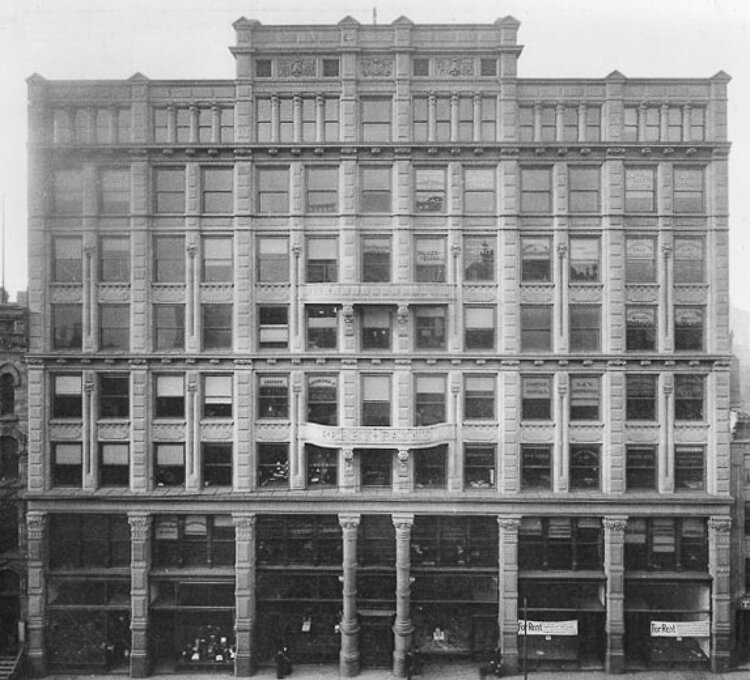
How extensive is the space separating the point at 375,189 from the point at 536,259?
7.27 meters

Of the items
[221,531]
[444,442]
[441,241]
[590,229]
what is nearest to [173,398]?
[221,531]

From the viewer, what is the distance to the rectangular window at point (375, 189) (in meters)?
24.7

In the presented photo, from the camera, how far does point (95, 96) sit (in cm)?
2473

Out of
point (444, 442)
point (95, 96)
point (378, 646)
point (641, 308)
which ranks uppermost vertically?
point (95, 96)

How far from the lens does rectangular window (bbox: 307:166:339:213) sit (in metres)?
24.8

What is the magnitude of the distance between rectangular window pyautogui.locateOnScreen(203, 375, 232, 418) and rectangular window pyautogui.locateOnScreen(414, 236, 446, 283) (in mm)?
9060

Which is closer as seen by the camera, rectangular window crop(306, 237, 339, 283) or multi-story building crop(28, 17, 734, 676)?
multi-story building crop(28, 17, 734, 676)

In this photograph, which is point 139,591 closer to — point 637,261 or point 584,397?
point 584,397

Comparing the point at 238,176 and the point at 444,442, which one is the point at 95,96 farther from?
the point at 444,442

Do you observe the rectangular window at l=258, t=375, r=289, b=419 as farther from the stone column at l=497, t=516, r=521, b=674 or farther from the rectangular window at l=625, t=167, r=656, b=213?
the rectangular window at l=625, t=167, r=656, b=213

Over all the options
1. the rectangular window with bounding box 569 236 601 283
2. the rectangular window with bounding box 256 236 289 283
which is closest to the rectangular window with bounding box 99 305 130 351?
the rectangular window with bounding box 256 236 289 283

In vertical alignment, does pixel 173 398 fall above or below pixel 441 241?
below

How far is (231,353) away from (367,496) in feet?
26.5

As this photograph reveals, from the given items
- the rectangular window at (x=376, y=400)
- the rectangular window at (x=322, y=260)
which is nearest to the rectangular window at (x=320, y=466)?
the rectangular window at (x=376, y=400)
